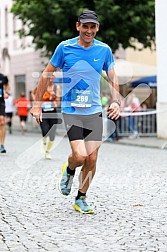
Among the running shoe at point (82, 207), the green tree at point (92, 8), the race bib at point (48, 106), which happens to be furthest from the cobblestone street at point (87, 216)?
the green tree at point (92, 8)

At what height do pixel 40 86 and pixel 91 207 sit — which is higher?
pixel 40 86

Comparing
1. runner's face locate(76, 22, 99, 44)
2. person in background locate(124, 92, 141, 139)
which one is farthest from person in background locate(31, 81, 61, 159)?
person in background locate(124, 92, 141, 139)

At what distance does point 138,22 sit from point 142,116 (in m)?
5.31

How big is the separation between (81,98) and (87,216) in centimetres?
112

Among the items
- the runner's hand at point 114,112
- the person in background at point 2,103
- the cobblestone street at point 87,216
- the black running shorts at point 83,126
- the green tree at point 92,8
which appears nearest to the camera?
the cobblestone street at point 87,216

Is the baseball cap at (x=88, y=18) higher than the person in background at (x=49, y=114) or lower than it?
higher

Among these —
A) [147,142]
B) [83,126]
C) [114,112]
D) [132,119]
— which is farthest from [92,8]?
[114,112]

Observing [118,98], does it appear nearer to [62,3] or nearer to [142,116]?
[142,116]

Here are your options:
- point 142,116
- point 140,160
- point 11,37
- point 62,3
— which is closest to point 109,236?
point 140,160

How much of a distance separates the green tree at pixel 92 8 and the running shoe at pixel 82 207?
19.5m

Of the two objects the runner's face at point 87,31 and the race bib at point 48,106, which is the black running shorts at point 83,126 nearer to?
the runner's face at point 87,31

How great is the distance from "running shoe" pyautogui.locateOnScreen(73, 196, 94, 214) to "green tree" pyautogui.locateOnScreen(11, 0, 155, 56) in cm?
1955

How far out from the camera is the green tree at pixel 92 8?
26531 mm

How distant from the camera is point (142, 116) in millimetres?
23234
